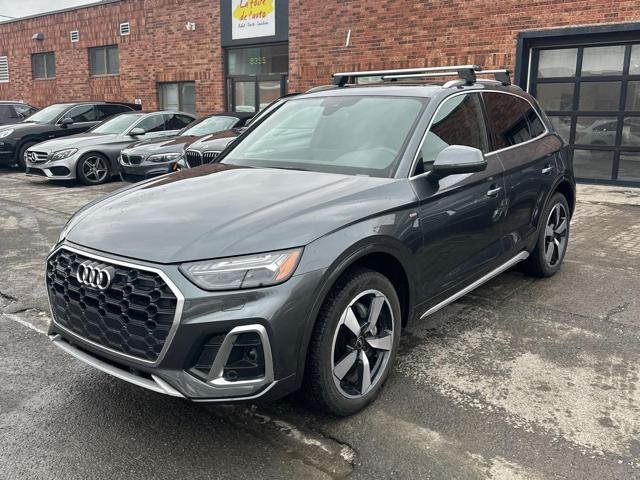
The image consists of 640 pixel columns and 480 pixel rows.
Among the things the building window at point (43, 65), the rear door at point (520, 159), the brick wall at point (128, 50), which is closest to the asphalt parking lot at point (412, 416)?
the rear door at point (520, 159)

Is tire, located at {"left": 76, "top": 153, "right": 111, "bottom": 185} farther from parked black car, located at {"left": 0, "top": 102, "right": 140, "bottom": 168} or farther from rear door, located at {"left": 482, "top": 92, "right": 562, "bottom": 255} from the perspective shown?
rear door, located at {"left": 482, "top": 92, "right": 562, "bottom": 255}

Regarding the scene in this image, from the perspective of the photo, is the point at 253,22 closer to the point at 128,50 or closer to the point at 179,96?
the point at 179,96

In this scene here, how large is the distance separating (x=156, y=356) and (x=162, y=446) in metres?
0.55

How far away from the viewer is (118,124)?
1285cm

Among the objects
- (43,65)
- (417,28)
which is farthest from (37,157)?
(43,65)

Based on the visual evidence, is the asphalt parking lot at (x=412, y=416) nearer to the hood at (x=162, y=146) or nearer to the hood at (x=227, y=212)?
the hood at (x=227, y=212)

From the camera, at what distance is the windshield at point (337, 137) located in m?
3.63

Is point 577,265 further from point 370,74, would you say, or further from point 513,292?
point 370,74

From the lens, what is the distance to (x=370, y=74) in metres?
4.51

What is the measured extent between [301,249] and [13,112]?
16347mm

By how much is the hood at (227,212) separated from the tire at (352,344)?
0.35 meters

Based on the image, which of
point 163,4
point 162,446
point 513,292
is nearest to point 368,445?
point 162,446

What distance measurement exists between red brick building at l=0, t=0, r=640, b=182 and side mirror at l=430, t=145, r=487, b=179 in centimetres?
803

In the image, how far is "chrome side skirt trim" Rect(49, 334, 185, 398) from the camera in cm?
253
